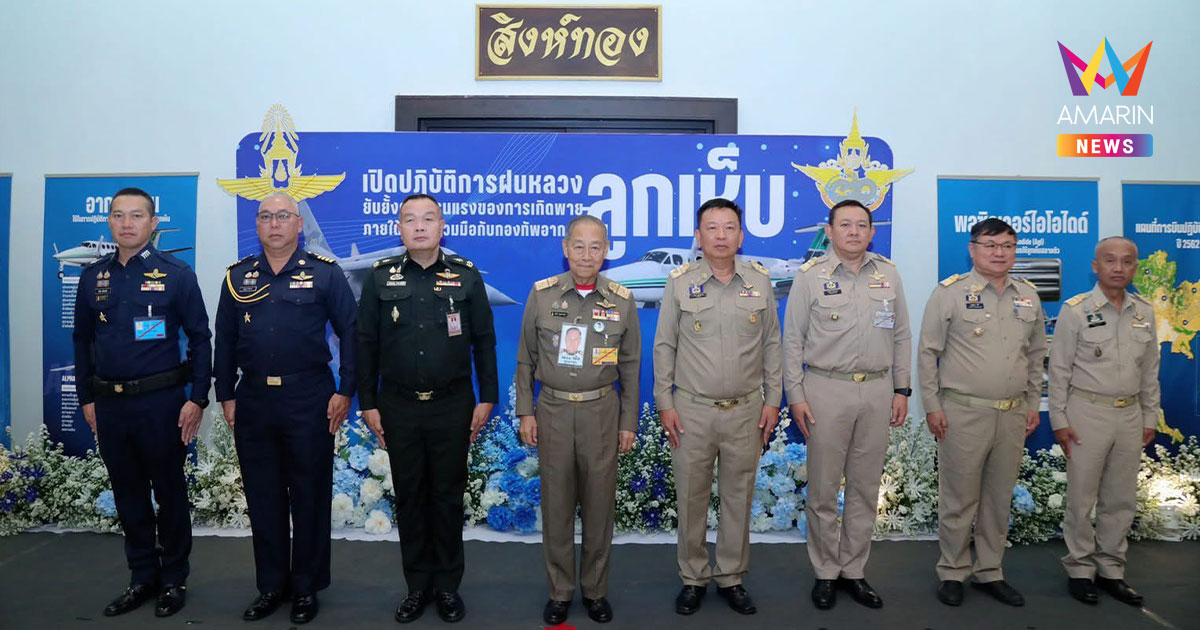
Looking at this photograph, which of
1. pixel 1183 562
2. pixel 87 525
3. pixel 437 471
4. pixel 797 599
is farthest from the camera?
pixel 87 525

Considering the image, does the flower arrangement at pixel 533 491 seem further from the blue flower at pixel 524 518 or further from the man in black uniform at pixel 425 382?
the man in black uniform at pixel 425 382

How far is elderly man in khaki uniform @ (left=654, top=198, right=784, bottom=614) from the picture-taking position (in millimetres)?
3201

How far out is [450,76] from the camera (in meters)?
4.78

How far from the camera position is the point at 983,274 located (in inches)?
137

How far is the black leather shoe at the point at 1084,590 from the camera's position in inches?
133

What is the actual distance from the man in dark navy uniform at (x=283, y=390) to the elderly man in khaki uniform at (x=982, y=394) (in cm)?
291

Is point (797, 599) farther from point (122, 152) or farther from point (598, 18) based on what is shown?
point (122, 152)

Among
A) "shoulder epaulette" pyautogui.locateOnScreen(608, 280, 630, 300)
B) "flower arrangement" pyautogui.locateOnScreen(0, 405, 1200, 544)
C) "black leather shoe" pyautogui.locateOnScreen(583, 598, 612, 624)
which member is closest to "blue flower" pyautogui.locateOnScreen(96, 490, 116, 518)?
"flower arrangement" pyautogui.locateOnScreen(0, 405, 1200, 544)

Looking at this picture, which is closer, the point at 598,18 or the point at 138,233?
the point at 138,233

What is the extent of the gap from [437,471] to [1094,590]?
3.28 meters

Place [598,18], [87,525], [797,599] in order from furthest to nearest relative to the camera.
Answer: [598,18] → [87,525] → [797,599]

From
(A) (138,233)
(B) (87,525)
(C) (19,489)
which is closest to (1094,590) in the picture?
(A) (138,233)

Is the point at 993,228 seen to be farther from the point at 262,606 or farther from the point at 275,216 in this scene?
the point at 262,606

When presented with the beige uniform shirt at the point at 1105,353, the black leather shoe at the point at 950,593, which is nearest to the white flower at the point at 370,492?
the black leather shoe at the point at 950,593
